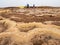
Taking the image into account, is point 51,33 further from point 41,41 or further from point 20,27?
point 20,27

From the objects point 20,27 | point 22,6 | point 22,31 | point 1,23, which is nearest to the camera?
point 22,31

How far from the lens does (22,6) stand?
125 feet

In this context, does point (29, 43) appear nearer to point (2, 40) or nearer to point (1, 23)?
point (2, 40)

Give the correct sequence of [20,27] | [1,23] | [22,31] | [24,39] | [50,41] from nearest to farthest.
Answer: [50,41]
[24,39]
[22,31]
[20,27]
[1,23]

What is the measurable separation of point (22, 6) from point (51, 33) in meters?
28.9

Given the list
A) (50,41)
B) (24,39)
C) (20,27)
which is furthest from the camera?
(20,27)

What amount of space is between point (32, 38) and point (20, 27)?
2.70 meters

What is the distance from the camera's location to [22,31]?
10.9 metres

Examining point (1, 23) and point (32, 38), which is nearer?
point (32, 38)

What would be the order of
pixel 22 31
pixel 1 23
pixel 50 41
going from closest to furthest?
pixel 50 41, pixel 22 31, pixel 1 23

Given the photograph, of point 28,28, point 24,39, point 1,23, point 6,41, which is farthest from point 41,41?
point 1,23

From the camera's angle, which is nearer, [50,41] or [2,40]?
[50,41]

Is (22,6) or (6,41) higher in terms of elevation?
(6,41)

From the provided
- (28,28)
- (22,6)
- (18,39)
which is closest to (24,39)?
(18,39)
